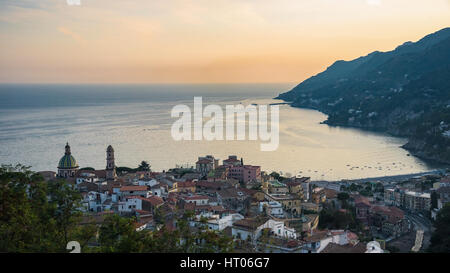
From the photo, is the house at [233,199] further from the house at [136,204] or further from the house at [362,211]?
the house at [362,211]

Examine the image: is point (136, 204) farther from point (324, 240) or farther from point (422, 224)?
point (422, 224)

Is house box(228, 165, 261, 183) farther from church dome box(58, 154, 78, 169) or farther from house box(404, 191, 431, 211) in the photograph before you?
church dome box(58, 154, 78, 169)

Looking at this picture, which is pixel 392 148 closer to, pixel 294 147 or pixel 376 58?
pixel 294 147

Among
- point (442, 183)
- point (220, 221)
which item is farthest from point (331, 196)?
point (220, 221)

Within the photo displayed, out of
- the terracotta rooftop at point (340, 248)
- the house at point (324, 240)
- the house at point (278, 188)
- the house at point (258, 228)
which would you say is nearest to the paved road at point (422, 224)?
the house at point (324, 240)

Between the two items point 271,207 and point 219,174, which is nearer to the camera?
point 271,207
